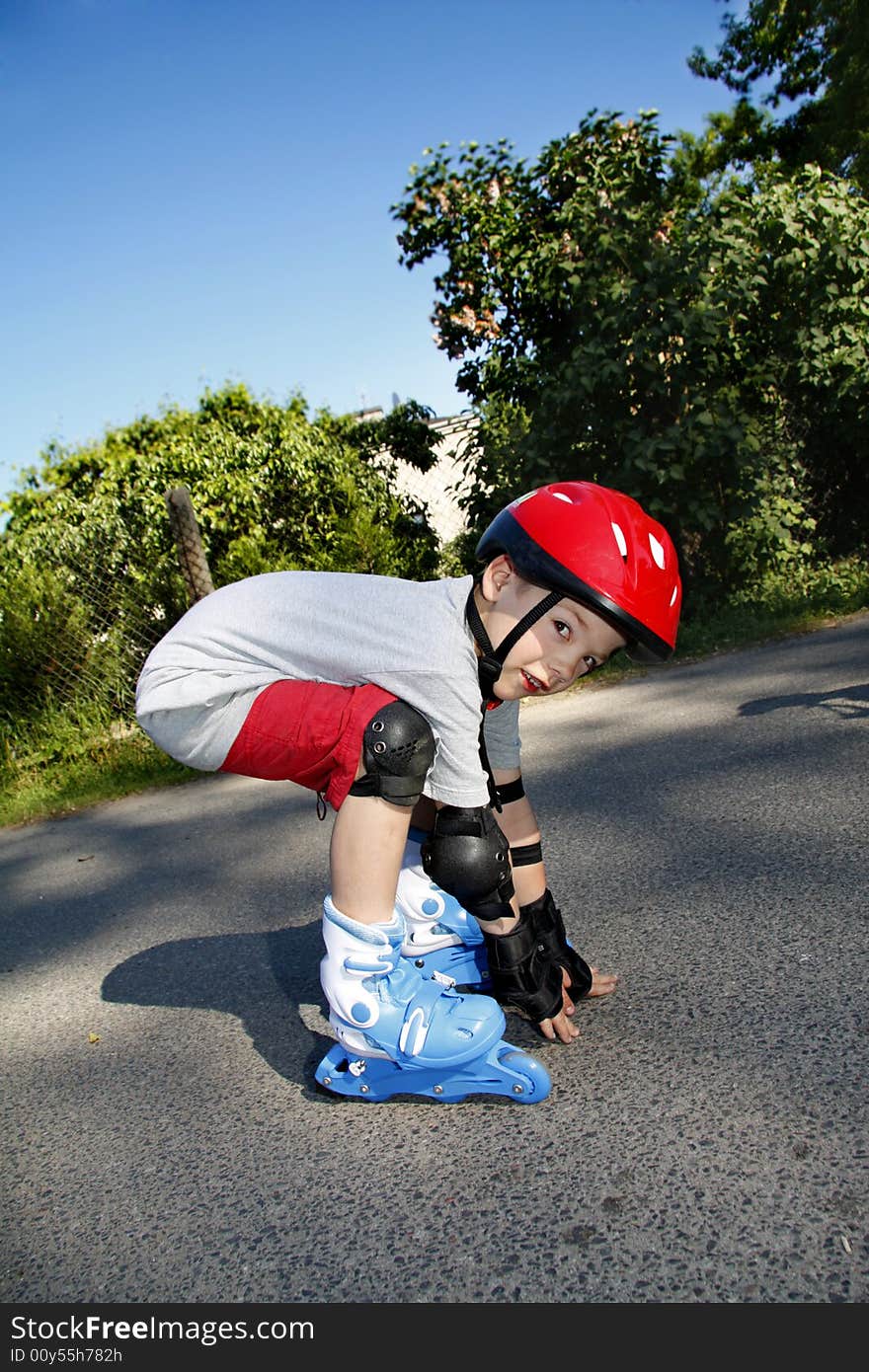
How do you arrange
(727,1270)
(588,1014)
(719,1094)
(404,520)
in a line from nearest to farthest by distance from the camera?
(727,1270), (719,1094), (588,1014), (404,520)

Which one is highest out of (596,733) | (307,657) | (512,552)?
(512,552)

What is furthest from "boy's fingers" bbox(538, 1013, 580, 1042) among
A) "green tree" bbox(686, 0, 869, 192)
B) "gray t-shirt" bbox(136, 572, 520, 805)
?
"green tree" bbox(686, 0, 869, 192)

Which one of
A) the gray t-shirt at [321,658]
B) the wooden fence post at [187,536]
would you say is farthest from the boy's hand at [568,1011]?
the wooden fence post at [187,536]

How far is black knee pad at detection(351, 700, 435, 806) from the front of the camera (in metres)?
1.83

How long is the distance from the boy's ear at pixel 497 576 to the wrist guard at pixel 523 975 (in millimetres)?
687

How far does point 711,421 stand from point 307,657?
5285 mm

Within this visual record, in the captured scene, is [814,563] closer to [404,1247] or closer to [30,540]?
[30,540]

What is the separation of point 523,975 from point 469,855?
1.02 ft

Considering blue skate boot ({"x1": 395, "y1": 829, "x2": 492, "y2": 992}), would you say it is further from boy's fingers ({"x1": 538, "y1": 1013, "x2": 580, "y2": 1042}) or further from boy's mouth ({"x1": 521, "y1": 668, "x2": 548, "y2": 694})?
boy's mouth ({"x1": 521, "y1": 668, "x2": 548, "y2": 694})

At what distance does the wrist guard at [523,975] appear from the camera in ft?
6.41

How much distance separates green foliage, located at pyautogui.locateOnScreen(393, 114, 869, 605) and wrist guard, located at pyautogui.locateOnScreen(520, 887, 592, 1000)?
15.9 ft

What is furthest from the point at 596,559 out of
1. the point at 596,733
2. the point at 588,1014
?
the point at 596,733

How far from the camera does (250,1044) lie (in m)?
2.22

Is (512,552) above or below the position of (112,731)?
above
